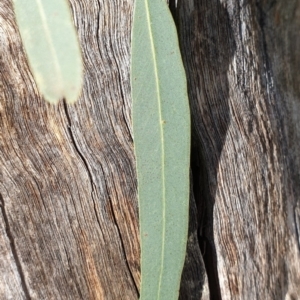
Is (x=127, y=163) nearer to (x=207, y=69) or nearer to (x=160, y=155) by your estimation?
(x=160, y=155)

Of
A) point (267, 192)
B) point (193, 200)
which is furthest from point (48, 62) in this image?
point (267, 192)

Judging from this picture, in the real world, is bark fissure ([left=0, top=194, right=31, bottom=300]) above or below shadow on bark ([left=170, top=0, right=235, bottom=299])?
below

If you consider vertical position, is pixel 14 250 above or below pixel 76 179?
below

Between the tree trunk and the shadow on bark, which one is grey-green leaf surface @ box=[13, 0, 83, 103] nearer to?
the tree trunk

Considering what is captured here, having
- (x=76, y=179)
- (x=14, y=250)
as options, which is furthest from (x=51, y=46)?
(x=14, y=250)

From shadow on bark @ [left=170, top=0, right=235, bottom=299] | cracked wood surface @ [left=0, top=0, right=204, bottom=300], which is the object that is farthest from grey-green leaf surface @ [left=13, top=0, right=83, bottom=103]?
shadow on bark @ [left=170, top=0, right=235, bottom=299]

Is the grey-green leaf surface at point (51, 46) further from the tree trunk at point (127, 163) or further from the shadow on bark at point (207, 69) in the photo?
the shadow on bark at point (207, 69)

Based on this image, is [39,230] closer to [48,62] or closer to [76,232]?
[76,232]
